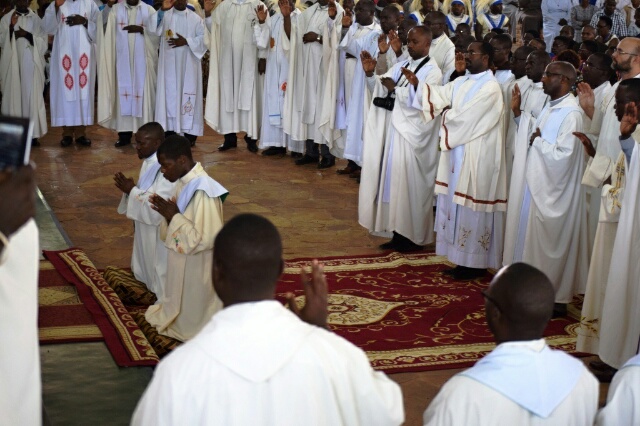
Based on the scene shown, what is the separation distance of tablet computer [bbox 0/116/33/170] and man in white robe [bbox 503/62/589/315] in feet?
15.7

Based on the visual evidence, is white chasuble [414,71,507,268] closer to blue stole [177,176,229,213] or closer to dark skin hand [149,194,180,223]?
blue stole [177,176,229,213]

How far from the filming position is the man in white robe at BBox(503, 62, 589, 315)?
22.0 feet

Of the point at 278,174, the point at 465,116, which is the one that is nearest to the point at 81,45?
the point at 278,174

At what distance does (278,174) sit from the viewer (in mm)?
11672

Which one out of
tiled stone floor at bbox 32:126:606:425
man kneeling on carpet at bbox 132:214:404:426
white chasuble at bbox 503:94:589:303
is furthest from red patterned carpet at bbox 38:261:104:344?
man kneeling on carpet at bbox 132:214:404:426

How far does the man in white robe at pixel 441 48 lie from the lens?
8852 mm

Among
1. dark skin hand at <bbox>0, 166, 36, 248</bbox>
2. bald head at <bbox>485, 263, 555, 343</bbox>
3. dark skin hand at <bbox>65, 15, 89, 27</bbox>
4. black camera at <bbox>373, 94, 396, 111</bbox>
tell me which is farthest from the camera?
dark skin hand at <bbox>65, 15, 89, 27</bbox>

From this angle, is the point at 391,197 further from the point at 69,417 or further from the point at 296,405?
the point at 296,405

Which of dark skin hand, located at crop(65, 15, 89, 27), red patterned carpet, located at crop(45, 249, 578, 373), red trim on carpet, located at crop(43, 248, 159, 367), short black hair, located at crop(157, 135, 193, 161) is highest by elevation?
dark skin hand, located at crop(65, 15, 89, 27)

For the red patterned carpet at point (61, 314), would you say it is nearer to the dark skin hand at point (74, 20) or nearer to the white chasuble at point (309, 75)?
the white chasuble at point (309, 75)

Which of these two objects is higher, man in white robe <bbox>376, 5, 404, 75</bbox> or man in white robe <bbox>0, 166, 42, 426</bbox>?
man in white robe <bbox>376, 5, 404, 75</bbox>

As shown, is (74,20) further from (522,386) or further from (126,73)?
(522,386)

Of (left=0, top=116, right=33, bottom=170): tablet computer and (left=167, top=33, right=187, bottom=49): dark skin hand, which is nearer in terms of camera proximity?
(left=0, top=116, right=33, bottom=170): tablet computer

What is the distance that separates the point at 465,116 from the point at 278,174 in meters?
4.45
